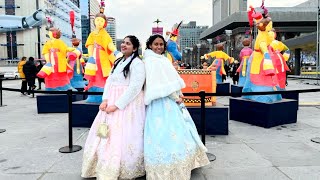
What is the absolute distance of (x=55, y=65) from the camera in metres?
7.84

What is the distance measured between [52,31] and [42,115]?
2.25 m

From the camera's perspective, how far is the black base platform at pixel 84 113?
5770mm

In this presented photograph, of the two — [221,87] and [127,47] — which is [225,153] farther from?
[221,87]

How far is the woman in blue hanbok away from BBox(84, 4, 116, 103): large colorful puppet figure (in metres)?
3.54

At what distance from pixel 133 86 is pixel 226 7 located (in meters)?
90.6

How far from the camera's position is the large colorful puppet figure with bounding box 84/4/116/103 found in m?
6.45

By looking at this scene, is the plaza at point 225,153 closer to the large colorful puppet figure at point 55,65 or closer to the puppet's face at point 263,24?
the large colorful puppet figure at point 55,65

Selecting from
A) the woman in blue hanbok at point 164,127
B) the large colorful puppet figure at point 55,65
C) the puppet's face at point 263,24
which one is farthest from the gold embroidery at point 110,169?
the large colorful puppet figure at point 55,65

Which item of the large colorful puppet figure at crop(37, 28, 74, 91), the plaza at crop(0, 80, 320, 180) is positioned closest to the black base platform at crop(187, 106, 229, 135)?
the plaza at crop(0, 80, 320, 180)

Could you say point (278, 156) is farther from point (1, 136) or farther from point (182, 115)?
point (1, 136)

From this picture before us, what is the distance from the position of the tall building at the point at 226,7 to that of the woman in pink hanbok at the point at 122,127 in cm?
8018

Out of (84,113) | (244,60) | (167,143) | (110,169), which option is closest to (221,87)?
(244,60)

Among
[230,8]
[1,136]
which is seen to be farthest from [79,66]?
[230,8]

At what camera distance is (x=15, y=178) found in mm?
3279
